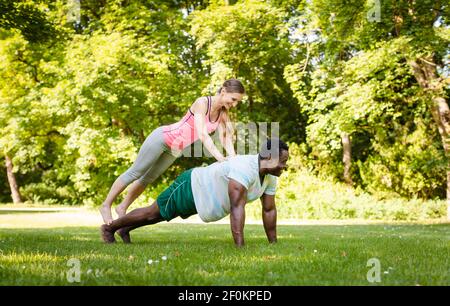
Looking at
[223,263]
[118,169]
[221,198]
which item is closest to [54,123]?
[118,169]

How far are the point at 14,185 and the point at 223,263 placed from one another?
30111mm

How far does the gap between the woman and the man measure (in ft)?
1.01

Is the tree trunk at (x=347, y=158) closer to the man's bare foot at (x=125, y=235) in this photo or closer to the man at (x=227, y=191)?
the man at (x=227, y=191)

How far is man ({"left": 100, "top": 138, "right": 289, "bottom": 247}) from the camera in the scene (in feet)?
18.8

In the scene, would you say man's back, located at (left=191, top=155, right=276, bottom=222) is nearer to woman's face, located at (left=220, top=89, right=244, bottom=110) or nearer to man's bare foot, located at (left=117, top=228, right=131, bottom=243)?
woman's face, located at (left=220, top=89, right=244, bottom=110)

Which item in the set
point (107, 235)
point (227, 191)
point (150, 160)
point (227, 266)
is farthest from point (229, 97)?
point (227, 266)

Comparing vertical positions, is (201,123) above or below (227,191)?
above

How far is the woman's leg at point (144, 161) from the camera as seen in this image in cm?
638

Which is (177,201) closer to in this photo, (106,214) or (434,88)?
(106,214)

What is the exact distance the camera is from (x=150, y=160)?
6445 millimetres

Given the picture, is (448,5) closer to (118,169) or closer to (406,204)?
(406,204)

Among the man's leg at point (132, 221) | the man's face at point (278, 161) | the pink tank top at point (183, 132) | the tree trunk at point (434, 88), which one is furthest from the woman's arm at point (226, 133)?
A: the tree trunk at point (434, 88)

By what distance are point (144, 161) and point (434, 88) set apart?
12.4 meters

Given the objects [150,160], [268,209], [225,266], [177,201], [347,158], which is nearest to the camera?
[225,266]
